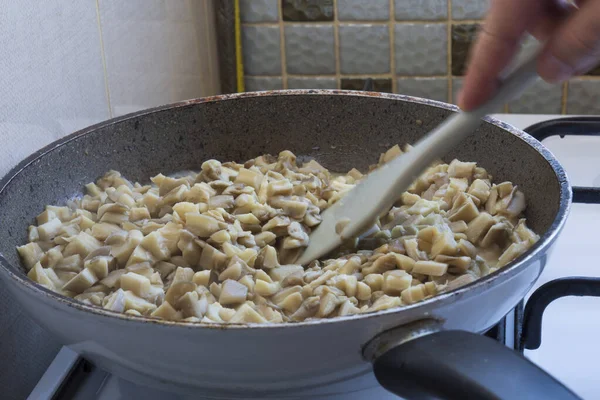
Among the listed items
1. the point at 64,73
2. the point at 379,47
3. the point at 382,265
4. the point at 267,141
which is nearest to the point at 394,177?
the point at 382,265

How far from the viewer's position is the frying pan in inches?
17.3

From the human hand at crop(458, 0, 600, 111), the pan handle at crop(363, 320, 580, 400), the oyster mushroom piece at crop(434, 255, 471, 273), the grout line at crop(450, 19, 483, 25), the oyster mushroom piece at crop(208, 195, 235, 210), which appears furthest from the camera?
the grout line at crop(450, 19, 483, 25)

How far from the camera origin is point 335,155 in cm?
103

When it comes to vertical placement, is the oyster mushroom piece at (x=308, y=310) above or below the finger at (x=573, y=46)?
below

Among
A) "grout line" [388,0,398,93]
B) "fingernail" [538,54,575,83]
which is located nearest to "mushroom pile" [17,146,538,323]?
"fingernail" [538,54,575,83]

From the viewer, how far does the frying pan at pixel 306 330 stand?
0.44m

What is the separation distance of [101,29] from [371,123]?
41cm

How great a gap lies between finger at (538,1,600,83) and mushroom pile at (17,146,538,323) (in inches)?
8.6

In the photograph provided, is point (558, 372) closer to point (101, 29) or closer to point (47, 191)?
point (47, 191)

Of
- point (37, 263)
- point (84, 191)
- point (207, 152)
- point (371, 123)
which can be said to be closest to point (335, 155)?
point (371, 123)

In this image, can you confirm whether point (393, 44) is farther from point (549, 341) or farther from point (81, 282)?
point (81, 282)

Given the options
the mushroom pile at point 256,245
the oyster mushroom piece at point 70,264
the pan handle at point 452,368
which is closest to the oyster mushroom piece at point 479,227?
the mushroom pile at point 256,245

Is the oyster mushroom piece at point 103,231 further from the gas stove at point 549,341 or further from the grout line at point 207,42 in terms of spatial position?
the grout line at point 207,42

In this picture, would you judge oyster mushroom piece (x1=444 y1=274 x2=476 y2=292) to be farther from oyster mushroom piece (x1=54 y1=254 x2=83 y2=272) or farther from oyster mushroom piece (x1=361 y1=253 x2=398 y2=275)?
oyster mushroom piece (x1=54 y1=254 x2=83 y2=272)
